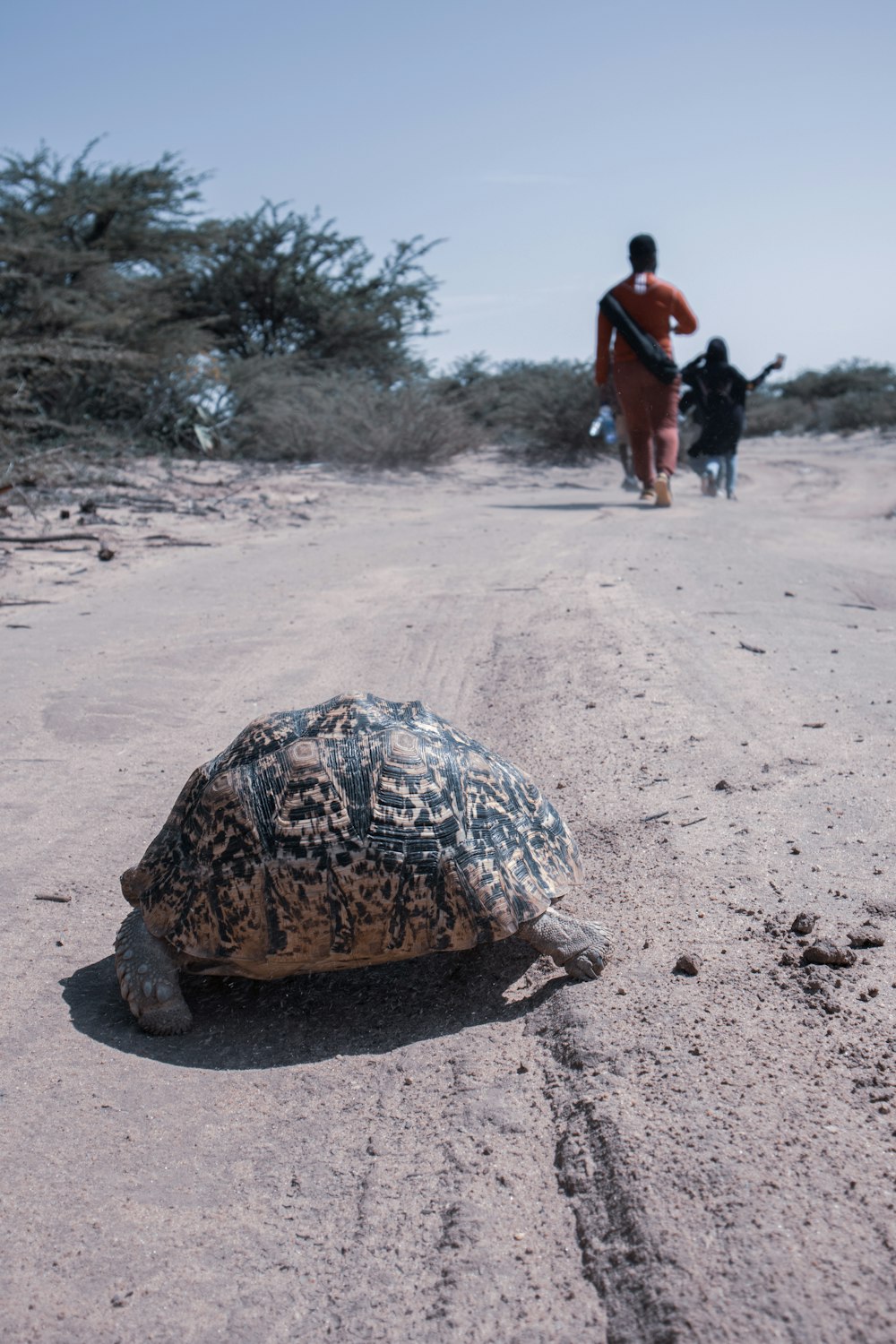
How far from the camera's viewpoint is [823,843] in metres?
3.64

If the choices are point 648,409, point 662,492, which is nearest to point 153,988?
point 662,492

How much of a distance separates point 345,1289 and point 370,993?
1157mm

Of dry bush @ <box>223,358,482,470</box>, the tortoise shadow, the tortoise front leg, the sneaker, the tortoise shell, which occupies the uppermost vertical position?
dry bush @ <box>223,358,482,470</box>

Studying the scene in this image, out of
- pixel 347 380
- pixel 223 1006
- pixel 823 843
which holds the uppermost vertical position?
pixel 347 380

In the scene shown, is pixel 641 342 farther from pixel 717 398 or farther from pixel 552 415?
pixel 552 415

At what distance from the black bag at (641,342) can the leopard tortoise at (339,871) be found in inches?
361

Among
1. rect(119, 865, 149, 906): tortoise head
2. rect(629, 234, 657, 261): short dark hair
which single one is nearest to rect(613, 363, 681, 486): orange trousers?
rect(629, 234, 657, 261): short dark hair

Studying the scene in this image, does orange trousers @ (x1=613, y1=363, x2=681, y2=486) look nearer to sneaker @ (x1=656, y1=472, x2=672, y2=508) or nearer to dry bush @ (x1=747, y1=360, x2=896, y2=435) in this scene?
sneaker @ (x1=656, y1=472, x2=672, y2=508)

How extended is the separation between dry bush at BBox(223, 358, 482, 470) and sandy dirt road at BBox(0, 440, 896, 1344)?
1059 centimetres

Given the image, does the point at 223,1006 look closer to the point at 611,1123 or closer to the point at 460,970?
the point at 460,970

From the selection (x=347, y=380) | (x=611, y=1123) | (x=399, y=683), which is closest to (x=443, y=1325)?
(x=611, y=1123)

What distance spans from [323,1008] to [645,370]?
9.84 m

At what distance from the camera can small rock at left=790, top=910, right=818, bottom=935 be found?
311 cm

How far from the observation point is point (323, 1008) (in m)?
3.25
